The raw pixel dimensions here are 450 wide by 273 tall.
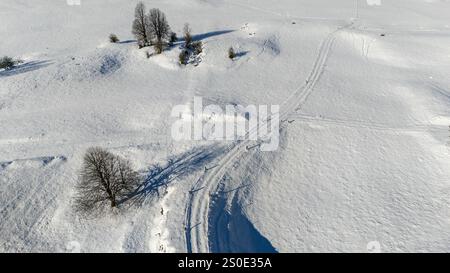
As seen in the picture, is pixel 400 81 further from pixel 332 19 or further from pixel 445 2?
pixel 445 2

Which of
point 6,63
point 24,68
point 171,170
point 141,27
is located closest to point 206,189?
point 171,170

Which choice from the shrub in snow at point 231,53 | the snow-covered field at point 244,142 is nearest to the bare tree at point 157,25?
the snow-covered field at point 244,142

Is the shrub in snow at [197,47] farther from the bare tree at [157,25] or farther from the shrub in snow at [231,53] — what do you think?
the shrub in snow at [231,53]

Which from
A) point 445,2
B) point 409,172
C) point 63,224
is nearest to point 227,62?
point 409,172

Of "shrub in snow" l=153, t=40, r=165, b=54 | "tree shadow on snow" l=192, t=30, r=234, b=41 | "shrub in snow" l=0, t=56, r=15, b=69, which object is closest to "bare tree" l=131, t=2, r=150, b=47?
"shrub in snow" l=153, t=40, r=165, b=54

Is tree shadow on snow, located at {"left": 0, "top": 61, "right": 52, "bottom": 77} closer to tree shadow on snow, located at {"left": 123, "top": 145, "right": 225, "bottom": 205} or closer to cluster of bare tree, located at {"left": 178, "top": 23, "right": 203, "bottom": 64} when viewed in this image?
cluster of bare tree, located at {"left": 178, "top": 23, "right": 203, "bottom": 64}

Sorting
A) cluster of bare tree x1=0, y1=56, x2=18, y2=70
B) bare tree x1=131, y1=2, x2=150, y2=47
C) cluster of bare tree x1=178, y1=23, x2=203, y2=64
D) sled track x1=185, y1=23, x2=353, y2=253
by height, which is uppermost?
bare tree x1=131, y1=2, x2=150, y2=47

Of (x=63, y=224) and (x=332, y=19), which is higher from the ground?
(x=332, y=19)
